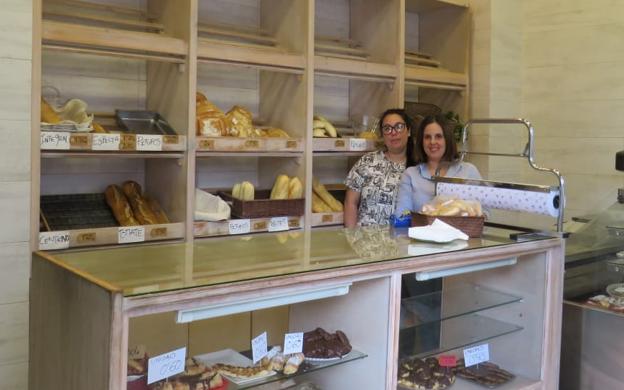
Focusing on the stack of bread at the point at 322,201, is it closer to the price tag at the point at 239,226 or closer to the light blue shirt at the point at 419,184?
the light blue shirt at the point at 419,184

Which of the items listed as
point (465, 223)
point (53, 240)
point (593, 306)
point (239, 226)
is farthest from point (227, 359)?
point (593, 306)

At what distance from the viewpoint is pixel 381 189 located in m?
3.68

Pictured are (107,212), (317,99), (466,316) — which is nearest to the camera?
(466,316)

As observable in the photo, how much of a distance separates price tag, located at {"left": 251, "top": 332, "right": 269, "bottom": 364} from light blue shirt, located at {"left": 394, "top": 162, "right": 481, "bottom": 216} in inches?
63.3

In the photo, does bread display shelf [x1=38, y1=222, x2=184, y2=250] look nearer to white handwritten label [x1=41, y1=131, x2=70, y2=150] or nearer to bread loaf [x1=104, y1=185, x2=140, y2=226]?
bread loaf [x1=104, y1=185, x2=140, y2=226]

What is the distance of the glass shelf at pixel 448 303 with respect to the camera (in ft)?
7.29

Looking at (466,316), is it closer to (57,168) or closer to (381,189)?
(381,189)

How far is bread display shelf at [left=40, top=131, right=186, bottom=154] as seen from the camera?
2633mm

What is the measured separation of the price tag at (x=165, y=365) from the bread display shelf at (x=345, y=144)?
2.05m

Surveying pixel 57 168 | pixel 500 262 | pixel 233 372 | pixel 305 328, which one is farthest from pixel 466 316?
pixel 57 168

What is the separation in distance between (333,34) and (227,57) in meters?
1.15

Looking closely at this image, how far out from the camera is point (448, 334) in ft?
7.41

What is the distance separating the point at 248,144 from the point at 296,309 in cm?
122

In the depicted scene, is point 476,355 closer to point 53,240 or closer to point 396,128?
point 396,128
